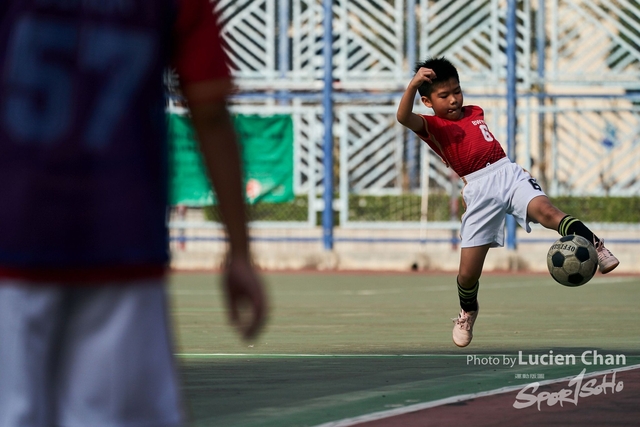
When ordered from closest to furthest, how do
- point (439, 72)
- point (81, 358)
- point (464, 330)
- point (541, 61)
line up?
point (81, 358), point (464, 330), point (439, 72), point (541, 61)

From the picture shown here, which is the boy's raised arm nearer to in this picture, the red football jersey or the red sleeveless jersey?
the red football jersey

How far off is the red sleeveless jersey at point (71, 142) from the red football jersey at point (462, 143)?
21.9 ft

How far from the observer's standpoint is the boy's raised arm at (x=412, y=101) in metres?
8.80

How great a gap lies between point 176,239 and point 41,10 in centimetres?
1898

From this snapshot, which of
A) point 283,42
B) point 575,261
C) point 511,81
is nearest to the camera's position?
point 575,261

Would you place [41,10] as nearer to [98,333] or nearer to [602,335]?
[98,333]

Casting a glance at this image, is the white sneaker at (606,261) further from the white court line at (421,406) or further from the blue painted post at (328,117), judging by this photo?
the blue painted post at (328,117)

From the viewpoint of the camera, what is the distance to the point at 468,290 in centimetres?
920

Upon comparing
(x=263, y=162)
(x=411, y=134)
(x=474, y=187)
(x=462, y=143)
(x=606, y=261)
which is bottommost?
(x=606, y=261)

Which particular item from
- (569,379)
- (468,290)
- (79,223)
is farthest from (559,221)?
(79,223)

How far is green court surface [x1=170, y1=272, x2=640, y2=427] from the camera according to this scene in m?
6.64

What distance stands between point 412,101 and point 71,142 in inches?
251

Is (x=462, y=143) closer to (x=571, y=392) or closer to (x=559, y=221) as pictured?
(x=559, y=221)

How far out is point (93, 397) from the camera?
2.75 m
